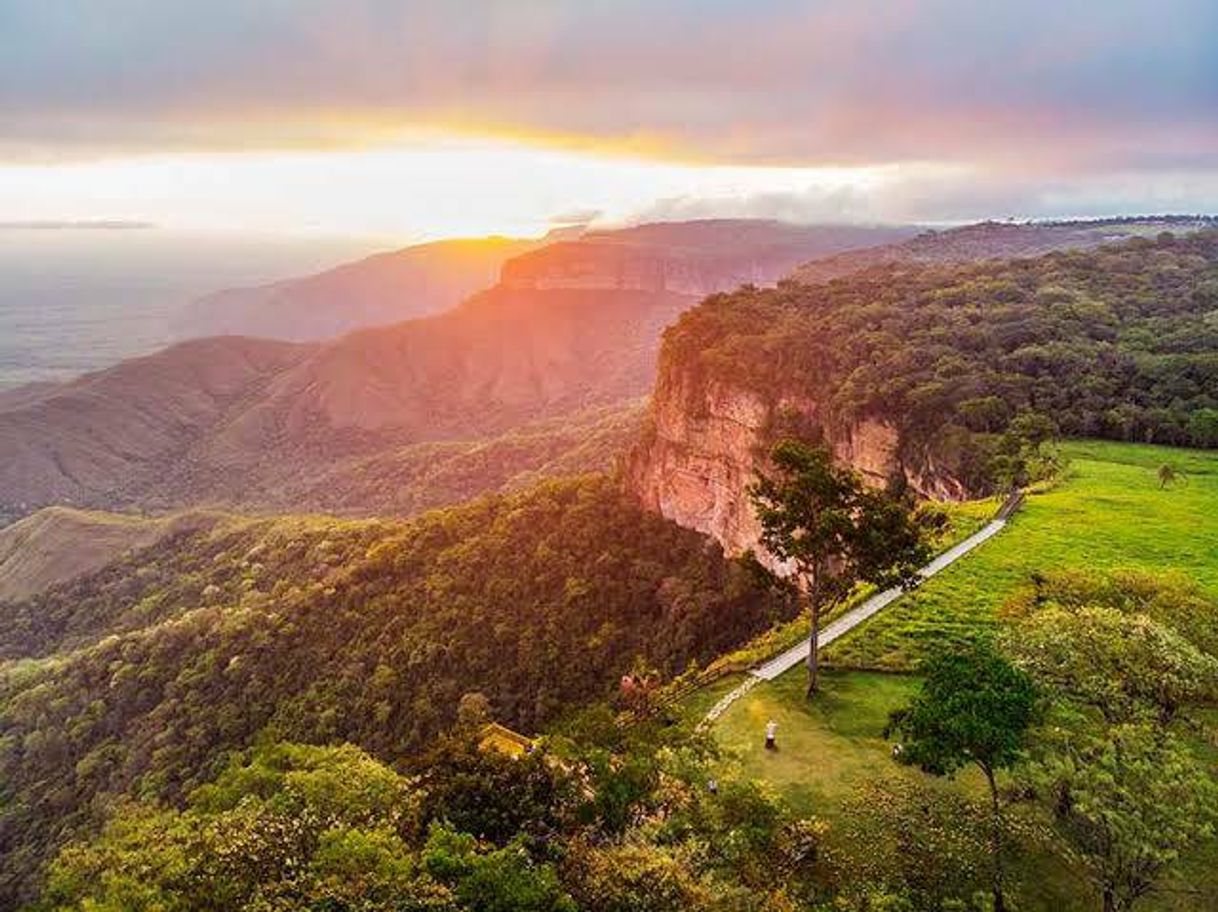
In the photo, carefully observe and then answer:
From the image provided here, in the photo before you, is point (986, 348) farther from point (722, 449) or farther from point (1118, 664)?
point (1118, 664)

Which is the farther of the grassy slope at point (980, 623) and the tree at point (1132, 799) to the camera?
the grassy slope at point (980, 623)

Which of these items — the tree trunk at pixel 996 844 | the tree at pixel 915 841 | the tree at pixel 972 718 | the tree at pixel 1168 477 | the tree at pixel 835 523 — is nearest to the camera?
the tree at pixel 972 718

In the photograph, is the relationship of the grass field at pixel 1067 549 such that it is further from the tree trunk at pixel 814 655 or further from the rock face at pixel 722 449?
the rock face at pixel 722 449

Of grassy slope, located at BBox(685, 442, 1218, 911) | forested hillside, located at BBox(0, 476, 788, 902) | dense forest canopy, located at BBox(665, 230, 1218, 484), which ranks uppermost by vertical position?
dense forest canopy, located at BBox(665, 230, 1218, 484)

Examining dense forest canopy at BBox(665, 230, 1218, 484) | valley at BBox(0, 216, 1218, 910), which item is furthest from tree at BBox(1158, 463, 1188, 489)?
dense forest canopy at BBox(665, 230, 1218, 484)

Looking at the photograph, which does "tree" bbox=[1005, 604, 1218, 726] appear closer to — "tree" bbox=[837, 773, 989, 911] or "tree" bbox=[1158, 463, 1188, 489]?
"tree" bbox=[837, 773, 989, 911]

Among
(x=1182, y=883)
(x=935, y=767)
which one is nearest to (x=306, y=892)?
(x=935, y=767)

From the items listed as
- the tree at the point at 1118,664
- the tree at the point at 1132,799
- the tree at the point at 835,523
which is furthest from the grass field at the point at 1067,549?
the tree at the point at 1132,799
